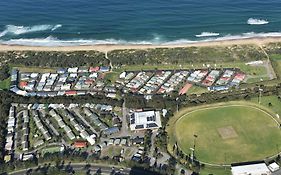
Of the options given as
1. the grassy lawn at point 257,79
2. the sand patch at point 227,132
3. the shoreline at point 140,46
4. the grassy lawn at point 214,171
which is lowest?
the grassy lawn at point 214,171

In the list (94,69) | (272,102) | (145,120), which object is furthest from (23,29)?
(272,102)

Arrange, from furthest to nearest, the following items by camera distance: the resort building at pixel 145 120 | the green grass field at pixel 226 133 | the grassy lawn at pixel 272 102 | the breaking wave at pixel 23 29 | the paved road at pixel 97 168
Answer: the breaking wave at pixel 23 29, the grassy lawn at pixel 272 102, the resort building at pixel 145 120, the green grass field at pixel 226 133, the paved road at pixel 97 168

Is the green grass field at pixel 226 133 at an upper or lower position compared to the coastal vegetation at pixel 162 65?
lower

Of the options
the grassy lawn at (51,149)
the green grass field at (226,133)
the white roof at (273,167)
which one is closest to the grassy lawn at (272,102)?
the green grass field at (226,133)

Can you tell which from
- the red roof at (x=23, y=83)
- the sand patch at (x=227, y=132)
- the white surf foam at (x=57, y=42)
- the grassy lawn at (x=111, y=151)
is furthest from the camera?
the white surf foam at (x=57, y=42)

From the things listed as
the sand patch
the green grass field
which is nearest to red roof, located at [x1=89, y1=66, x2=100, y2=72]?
the green grass field

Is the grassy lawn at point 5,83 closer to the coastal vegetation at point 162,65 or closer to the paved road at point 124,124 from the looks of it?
the coastal vegetation at point 162,65

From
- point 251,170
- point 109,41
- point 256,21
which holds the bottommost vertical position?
point 251,170

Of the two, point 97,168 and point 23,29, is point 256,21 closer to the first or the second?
point 23,29
